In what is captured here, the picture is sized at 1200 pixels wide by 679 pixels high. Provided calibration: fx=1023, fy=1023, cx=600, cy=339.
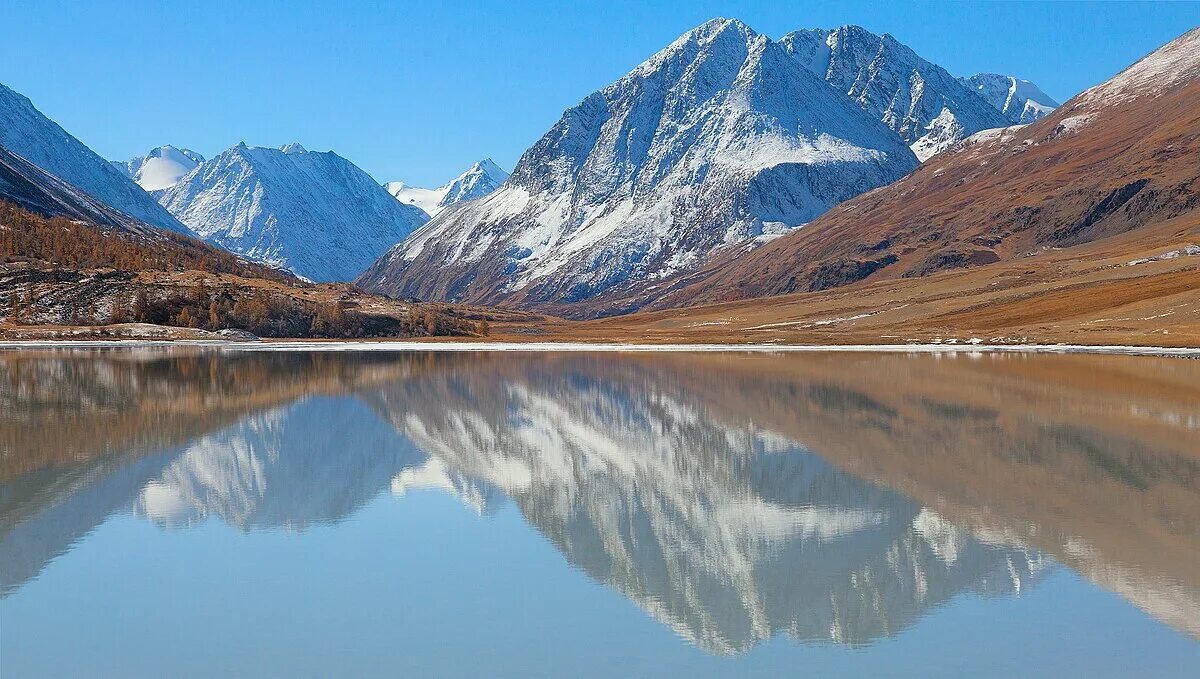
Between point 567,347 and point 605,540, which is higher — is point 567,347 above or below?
above

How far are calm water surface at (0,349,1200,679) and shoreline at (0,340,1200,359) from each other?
63979 millimetres

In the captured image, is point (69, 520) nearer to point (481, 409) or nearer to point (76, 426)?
point (76, 426)

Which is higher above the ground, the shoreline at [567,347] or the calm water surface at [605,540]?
the shoreline at [567,347]

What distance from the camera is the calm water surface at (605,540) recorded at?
1709 cm

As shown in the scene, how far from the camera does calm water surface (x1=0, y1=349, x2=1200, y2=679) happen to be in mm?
17094

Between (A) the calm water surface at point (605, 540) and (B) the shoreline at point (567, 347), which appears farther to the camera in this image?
(B) the shoreline at point (567, 347)

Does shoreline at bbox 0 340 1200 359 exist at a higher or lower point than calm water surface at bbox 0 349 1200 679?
higher

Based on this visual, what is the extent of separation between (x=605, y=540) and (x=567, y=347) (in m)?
116

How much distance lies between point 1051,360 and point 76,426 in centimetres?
8073

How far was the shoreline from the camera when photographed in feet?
379

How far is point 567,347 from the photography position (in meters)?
141

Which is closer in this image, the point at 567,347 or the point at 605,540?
the point at 605,540

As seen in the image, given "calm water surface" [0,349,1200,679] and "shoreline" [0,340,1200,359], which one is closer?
"calm water surface" [0,349,1200,679]

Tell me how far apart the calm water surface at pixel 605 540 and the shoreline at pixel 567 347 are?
210 feet
